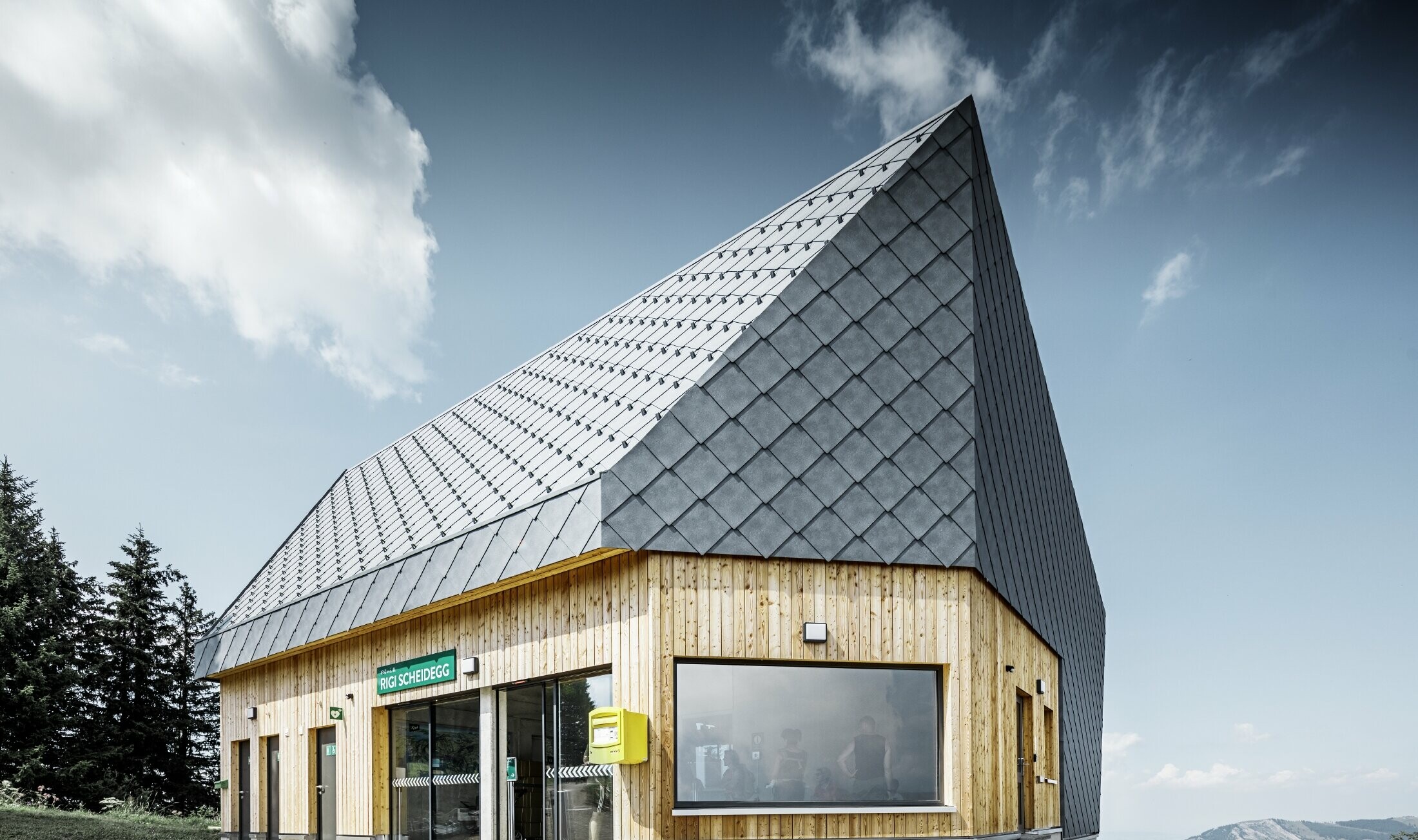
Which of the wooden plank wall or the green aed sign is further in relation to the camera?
the green aed sign

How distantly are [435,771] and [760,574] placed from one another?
5701mm

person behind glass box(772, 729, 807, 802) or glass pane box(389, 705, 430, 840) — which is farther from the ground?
person behind glass box(772, 729, 807, 802)

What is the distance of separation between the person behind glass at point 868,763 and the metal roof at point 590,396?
3.48 metres

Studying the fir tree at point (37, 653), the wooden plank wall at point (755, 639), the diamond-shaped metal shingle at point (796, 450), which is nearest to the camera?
the wooden plank wall at point (755, 639)

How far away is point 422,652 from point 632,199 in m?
7.52

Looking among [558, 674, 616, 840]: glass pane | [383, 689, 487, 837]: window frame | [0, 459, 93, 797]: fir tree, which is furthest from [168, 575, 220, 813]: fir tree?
[558, 674, 616, 840]: glass pane

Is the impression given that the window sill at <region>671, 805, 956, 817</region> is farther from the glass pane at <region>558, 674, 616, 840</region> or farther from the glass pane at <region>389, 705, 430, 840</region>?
the glass pane at <region>389, 705, 430, 840</region>

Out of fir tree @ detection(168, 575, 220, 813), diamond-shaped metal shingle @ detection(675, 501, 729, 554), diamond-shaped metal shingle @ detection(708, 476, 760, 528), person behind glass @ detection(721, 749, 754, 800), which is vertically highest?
diamond-shaped metal shingle @ detection(708, 476, 760, 528)

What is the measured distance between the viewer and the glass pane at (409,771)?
13805mm

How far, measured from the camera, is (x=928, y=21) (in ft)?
53.1

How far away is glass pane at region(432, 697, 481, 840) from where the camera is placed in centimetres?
1262

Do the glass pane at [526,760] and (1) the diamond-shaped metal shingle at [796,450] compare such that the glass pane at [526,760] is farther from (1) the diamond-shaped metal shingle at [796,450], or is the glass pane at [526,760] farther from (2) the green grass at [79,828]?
(2) the green grass at [79,828]

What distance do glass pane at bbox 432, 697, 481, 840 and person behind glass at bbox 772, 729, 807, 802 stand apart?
407cm

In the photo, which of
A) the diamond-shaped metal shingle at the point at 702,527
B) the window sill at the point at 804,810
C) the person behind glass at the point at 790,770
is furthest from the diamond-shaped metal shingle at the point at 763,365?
→ the window sill at the point at 804,810
